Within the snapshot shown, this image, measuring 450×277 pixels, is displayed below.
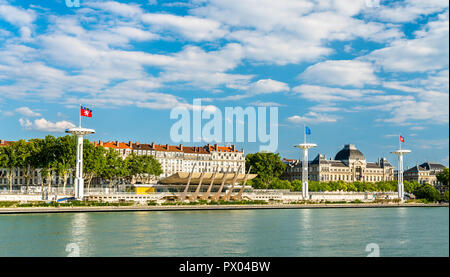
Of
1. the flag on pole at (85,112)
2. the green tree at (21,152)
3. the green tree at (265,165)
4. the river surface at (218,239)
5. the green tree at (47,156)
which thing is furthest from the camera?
the green tree at (265,165)

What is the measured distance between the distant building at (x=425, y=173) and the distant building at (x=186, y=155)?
195 ft

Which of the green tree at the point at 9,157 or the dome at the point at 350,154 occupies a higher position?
the dome at the point at 350,154

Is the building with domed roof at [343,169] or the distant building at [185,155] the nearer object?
the distant building at [185,155]

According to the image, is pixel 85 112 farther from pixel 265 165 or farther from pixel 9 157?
pixel 265 165

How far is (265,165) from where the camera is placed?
366 ft

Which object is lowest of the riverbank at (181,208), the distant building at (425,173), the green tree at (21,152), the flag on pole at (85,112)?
the riverbank at (181,208)

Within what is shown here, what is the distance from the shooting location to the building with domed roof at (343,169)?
142450mm

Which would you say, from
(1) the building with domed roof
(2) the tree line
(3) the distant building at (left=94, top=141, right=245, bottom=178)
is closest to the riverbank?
(2) the tree line

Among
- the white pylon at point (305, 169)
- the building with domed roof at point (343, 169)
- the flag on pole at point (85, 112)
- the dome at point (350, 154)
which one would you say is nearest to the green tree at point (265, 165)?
the white pylon at point (305, 169)

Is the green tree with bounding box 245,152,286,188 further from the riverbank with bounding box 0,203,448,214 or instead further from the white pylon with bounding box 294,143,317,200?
the riverbank with bounding box 0,203,448,214

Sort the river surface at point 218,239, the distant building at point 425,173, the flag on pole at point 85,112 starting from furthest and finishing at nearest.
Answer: the distant building at point 425,173 → the flag on pole at point 85,112 → the river surface at point 218,239

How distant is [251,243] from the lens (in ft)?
98.6

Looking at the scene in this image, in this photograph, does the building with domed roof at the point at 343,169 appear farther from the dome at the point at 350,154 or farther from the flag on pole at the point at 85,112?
the flag on pole at the point at 85,112
